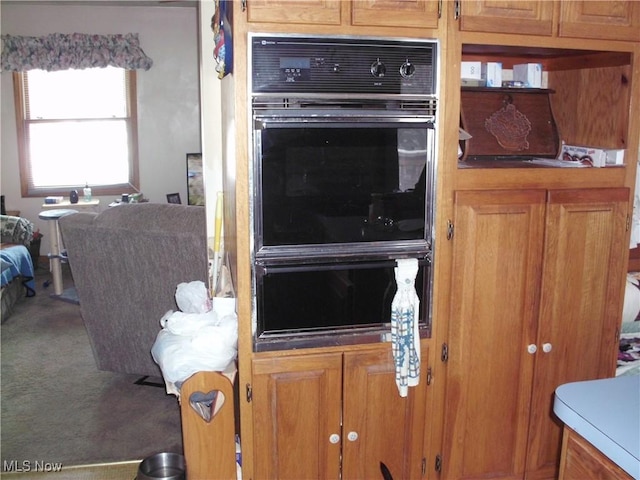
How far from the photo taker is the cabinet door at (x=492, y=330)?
6.96ft

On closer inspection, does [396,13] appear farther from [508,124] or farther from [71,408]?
[71,408]

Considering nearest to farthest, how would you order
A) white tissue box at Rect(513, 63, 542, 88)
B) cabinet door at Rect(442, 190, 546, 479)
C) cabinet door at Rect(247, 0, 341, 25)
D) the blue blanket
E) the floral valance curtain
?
cabinet door at Rect(247, 0, 341, 25), cabinet door at Rect(442, 190, 546, 479), white tissue box at Rect(513, 63, 542, 88), the blue blanket, the floral valance curtain

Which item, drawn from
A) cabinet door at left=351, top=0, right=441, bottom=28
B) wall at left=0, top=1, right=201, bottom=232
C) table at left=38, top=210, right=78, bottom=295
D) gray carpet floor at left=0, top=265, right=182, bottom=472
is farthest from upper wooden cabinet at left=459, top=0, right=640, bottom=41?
wall at left=0, top=1, right=201, bottom=232

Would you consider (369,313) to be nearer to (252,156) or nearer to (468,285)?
(468,285)

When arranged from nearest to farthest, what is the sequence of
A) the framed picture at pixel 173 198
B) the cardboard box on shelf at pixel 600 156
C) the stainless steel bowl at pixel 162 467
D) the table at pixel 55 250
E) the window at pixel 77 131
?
1. the cardboard box on shelf at pixel 600 156
2. the stainless steel bowl at pixel 162 467
3. the table at pixel 55 250
4. the window at pixel 77 131
5. the framed picture at pixel 173 198

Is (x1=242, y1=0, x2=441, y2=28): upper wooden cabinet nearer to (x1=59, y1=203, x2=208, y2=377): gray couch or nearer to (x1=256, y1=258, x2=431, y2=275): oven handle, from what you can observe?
(x1=256, y1=258, x2=431, y2=275): oven handle

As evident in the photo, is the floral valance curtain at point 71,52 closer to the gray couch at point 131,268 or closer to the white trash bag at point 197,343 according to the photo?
the gray couch at point 131,268

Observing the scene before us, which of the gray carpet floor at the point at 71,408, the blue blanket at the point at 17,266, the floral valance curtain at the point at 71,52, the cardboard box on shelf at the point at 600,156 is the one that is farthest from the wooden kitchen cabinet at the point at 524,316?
the floral valance curtain at the point at 71,52

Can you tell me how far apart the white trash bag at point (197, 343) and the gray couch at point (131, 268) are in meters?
1.00

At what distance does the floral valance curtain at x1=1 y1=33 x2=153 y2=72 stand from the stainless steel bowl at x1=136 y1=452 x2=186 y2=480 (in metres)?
4.73

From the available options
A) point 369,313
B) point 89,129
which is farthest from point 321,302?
point 89,129

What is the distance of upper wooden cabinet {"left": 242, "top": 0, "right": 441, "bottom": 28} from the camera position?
1793mm

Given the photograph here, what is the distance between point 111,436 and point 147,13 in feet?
15.1

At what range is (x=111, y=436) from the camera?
3033 mm
